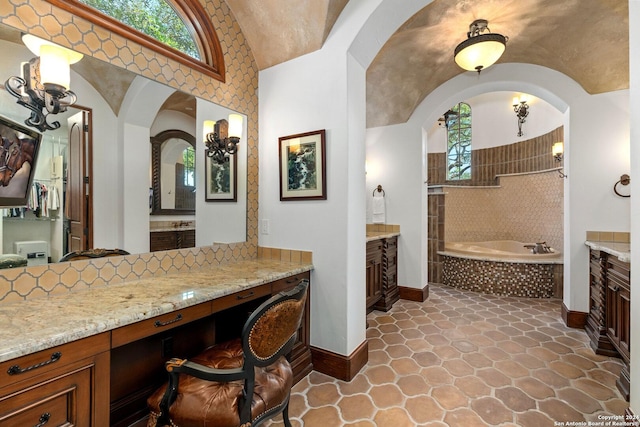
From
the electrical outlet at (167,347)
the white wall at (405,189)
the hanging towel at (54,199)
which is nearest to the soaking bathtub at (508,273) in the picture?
the white wall at (405,189)

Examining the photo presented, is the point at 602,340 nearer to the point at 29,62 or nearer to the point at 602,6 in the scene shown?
the point at 602,6

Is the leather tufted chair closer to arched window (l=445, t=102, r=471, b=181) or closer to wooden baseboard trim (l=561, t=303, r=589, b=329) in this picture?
wooden baseboard trim (l=561, t=303, r=589, b=329)

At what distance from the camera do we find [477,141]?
6.19m

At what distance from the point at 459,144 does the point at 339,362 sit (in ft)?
19.7

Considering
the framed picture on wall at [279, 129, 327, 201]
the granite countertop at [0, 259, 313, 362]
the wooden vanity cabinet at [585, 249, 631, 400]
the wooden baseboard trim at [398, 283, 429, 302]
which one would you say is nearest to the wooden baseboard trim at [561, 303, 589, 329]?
the wooden vanity cabinet at [585, 249, 631, 400]

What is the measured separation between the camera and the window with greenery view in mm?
1659

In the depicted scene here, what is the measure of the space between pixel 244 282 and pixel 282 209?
2.82 ft

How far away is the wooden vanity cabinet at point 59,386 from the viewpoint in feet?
2.91

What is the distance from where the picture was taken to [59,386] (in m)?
0.98

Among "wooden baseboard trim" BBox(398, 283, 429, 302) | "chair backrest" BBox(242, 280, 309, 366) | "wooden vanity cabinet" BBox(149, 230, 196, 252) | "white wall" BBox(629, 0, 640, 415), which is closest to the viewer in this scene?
"chair backrest" BBox(242, 280, 309, 366)

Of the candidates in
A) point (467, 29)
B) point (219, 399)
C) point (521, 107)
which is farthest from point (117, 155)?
point (521, 107)

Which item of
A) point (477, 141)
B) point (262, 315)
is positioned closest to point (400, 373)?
point (262, 315)

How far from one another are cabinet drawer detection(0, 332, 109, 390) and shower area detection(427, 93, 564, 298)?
15.3 feet

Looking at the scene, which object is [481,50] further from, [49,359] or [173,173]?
[49,359]
